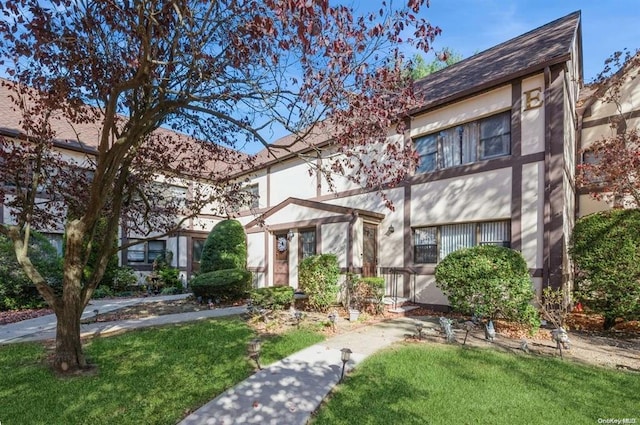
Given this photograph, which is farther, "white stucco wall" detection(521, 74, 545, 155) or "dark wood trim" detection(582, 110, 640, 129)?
"dark wood trim" detection(582, 110, 640, 129)

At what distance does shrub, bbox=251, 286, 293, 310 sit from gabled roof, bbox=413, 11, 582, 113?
6116 mm

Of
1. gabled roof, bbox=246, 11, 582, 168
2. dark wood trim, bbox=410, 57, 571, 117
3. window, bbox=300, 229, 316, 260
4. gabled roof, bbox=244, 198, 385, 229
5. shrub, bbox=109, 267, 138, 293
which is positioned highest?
gabled roof, bbox=246, 11, 582, 168

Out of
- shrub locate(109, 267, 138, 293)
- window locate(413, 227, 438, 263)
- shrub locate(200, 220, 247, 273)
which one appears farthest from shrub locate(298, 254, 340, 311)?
shrub locate(109, 267, 138, 293)

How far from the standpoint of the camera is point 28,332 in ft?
24.5

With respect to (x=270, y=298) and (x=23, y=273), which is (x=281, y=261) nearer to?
(x=270, y=298)

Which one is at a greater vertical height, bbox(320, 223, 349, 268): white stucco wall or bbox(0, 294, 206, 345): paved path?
bbox(320, 223, 349, 268): white stucco wall

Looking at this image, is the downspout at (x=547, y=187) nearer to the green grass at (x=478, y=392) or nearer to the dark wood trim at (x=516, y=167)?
the dark wood trim at (x=516, y=167)

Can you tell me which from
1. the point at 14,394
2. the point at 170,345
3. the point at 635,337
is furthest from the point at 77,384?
the point at 635,337

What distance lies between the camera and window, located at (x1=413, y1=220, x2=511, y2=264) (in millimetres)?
9336

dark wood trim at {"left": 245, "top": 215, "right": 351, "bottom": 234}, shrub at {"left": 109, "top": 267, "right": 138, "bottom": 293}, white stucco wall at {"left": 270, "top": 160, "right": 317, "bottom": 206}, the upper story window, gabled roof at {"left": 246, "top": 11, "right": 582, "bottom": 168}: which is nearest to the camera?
gabled roof at {"left": 246, "top": 11, "right": 582, "bottom": 168}

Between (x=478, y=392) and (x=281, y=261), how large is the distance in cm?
1021

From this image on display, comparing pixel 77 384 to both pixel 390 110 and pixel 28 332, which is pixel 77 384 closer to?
Result: pixel 28 332

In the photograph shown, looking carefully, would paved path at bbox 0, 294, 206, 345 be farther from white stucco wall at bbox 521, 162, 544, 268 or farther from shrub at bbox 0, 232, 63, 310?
white stucco wall at bbox 521, 162, 544, 268

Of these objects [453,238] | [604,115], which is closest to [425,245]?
→ [453,238]
